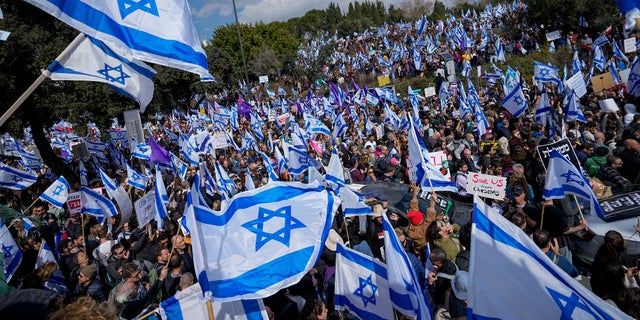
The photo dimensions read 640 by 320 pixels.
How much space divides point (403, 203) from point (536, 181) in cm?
265

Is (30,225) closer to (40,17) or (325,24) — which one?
(40,17)

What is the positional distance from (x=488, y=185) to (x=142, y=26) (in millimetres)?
5696

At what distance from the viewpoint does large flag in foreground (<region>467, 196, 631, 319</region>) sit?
113 inches

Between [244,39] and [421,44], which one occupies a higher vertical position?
[244,39]

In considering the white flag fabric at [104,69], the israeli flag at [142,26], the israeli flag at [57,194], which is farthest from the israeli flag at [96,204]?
the israeli flag at [142,26]

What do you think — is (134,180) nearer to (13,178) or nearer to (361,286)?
(13,178)

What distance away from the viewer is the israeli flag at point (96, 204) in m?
9.12

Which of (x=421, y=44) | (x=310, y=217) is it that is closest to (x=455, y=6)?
(x=421, y=44)

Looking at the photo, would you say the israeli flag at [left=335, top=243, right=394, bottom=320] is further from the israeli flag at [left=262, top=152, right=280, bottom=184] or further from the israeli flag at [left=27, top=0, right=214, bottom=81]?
the israeli flag at [left=262, top=152, right=280, bottom=184]

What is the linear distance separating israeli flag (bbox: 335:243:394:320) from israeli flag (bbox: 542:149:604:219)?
10.3 feet

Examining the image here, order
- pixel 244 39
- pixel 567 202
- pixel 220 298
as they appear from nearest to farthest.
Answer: pixel 220 298, pixel 567 202, pixel 244 39

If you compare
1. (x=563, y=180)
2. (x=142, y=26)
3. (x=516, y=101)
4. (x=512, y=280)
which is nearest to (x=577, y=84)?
(x=516, y=101)

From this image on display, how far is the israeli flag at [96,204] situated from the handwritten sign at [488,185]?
7455 mm

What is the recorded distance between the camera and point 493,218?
10.5ft
